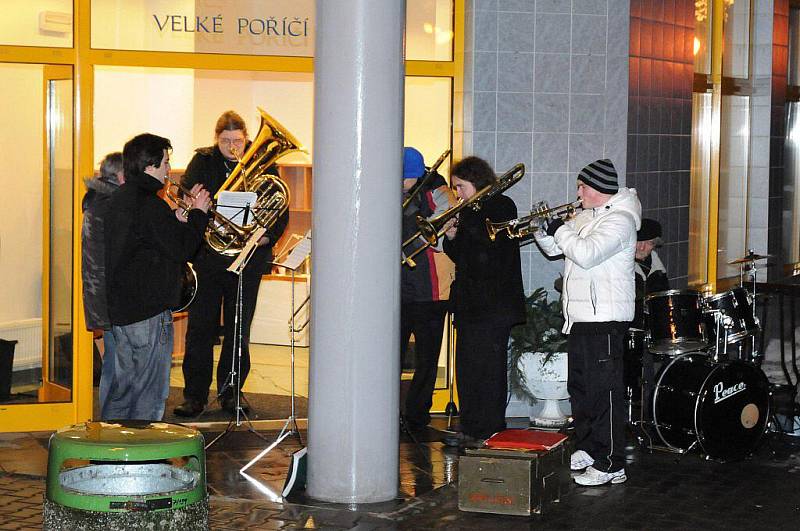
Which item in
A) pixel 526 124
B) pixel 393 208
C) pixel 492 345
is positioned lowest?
pixel 492 345

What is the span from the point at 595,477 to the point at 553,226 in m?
1.44

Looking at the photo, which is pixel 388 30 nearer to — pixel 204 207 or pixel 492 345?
pixel 204 207

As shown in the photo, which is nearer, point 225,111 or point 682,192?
point 225,111

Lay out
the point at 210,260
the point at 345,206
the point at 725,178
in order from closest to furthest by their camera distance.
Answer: the point at 345,206 < the point at 210,260 < the point at 725,178

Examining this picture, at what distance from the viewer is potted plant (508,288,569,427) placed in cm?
871

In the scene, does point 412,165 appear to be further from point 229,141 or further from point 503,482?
point 503,482

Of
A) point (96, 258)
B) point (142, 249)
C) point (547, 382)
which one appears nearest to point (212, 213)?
point (142, 249)

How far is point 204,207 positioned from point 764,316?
14.1ft

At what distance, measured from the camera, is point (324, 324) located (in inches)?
263

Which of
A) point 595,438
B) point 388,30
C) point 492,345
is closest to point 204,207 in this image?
point 388,30

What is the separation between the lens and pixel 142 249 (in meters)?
7.12

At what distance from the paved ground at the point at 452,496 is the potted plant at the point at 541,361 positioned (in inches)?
30.7

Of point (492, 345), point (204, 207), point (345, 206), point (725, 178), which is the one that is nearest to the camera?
point (345, 206)

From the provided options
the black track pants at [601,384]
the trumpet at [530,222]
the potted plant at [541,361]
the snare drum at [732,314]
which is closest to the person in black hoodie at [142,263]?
the trumpet at [530,222]
